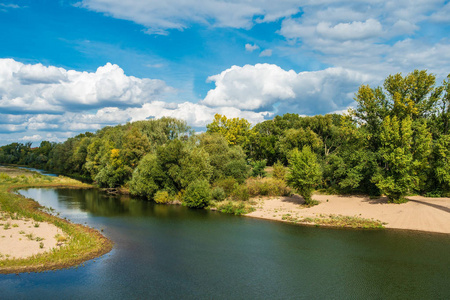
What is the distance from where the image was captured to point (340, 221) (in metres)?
33.2

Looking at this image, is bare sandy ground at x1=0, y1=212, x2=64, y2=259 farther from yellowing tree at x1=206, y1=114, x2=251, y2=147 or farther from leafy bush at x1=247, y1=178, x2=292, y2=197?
yellowing tree at x1=206, y1=114, x2=251, y2=147

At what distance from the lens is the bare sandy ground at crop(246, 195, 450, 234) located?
31156mm

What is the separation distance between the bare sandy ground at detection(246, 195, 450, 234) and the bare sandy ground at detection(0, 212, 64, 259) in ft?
73.3

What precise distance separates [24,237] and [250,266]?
63.0 ft

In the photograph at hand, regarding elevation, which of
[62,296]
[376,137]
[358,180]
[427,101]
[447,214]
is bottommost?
[62,296]

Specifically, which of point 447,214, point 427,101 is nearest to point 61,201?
point 447,214

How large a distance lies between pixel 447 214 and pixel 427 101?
18.3m

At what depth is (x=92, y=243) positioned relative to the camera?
25.2m

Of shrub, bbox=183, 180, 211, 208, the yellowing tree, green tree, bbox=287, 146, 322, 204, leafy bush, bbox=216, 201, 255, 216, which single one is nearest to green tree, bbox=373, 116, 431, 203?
green tree, bbox=287, 146, 322, 204

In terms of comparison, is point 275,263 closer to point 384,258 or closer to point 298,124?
point 384,258

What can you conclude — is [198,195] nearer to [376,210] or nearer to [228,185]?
[228,185]

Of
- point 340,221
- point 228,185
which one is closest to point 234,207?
point 228,185

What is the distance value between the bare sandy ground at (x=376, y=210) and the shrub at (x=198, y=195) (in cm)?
728

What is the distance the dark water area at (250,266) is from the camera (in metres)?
17.5
